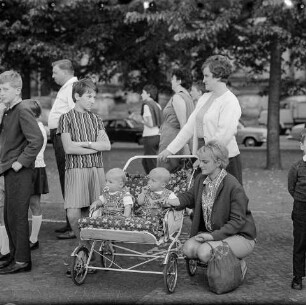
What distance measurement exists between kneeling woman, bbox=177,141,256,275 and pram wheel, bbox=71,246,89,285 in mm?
960

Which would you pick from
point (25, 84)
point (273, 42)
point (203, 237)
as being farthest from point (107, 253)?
point (25, 84)

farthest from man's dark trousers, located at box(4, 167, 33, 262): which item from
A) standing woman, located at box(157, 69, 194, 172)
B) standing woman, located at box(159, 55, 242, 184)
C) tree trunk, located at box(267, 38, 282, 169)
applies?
tree trunk, located at box(267, 38, 282, 169)

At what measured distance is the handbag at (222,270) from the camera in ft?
21.9

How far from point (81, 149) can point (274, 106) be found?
12543 millimetres

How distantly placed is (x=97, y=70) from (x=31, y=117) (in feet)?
55.6

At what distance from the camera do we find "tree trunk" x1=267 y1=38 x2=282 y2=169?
1930 cm

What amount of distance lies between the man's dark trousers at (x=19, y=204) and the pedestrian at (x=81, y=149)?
41cm

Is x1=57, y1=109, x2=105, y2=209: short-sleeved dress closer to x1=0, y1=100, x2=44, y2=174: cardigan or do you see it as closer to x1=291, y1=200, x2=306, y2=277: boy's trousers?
x1=0, y1=100, x2=44, y2=174: cardigan

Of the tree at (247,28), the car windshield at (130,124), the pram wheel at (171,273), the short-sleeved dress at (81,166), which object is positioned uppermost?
the tree at (247,28)

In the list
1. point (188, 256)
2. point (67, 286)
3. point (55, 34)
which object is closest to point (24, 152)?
point (67, 286)

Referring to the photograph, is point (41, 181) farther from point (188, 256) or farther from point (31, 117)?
point (188, 256)

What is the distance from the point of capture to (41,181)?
9.10 meters

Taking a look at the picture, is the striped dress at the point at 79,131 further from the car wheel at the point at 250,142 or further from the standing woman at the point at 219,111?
the car wheel at the point at 250,142

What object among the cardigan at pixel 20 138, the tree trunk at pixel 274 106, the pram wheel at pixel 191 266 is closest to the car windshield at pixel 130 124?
the tree trunk at pixel 274 106
